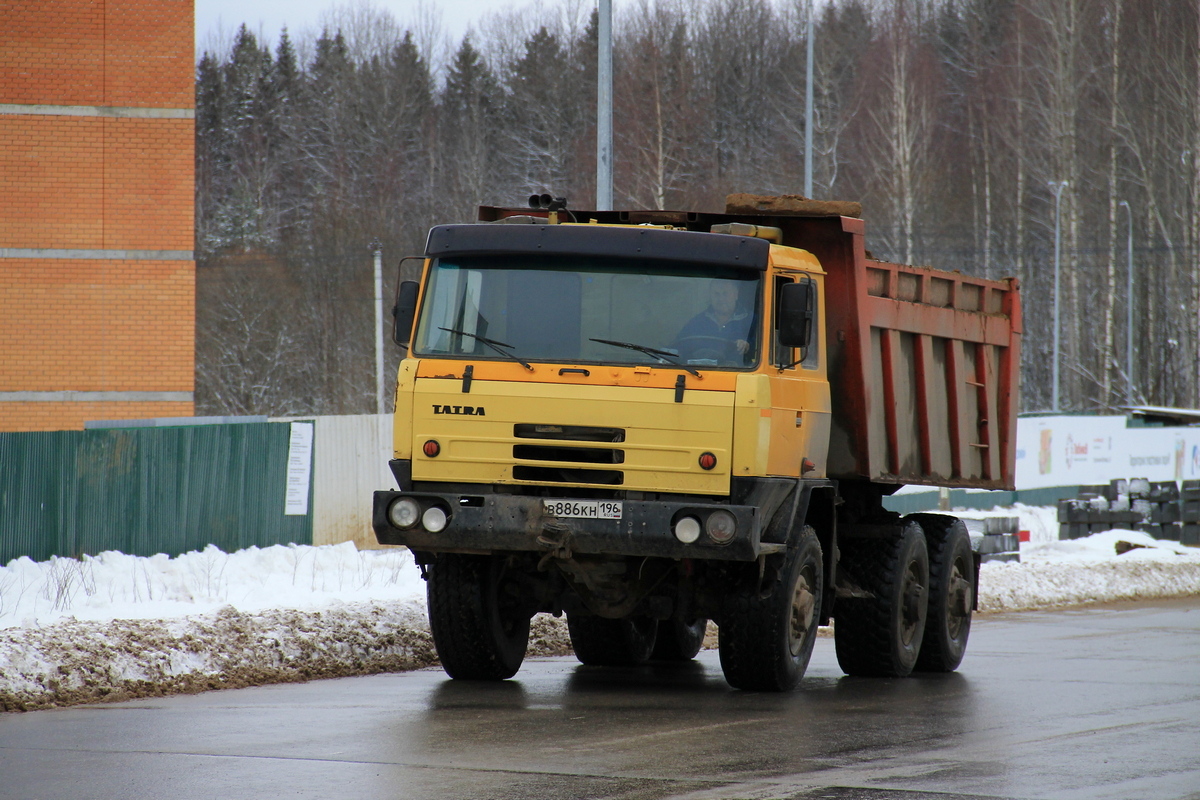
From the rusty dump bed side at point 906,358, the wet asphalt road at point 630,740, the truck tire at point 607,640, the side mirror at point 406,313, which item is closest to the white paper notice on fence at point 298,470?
the truck tire at point 607,640

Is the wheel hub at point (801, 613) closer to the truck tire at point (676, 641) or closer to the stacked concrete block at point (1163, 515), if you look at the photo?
the truck tire at point (676, 641)

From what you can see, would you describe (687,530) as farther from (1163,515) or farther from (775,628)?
(1163,515)

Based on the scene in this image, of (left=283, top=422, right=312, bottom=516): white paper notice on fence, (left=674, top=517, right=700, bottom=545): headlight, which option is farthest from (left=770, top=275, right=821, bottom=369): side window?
(left=283, top=422, right=312, bottom=516): white paper notice on fence

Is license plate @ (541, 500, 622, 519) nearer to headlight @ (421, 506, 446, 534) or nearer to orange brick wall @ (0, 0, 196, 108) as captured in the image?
headlight @ (421, 506, 446, 534)

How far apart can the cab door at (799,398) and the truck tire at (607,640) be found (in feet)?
7.52

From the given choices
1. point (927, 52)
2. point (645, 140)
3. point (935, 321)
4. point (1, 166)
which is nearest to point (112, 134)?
point (1, 166)

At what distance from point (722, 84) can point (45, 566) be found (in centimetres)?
5227

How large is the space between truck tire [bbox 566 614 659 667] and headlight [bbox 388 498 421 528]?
2.51m

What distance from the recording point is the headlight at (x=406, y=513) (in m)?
9.16

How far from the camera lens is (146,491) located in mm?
17094

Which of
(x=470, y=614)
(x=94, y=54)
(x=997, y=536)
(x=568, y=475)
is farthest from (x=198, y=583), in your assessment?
(x=94, y=54)

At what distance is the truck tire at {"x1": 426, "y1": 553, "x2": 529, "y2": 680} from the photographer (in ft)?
32.4

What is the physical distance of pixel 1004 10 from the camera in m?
62.7

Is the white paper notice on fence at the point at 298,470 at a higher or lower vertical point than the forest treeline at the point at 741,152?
lower
